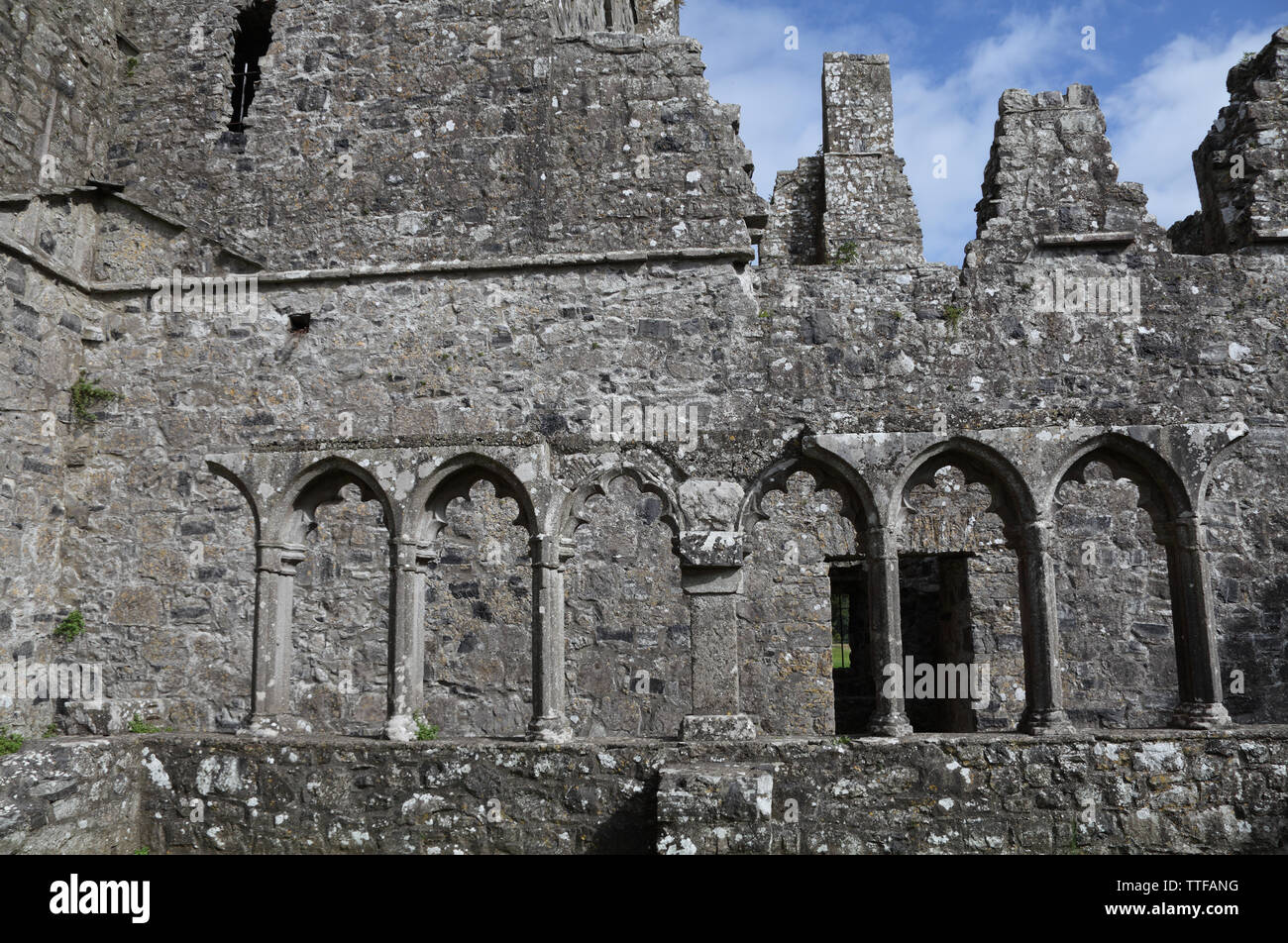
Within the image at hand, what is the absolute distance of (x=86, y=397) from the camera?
7754 mm

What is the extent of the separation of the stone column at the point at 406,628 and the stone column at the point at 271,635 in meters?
0.58

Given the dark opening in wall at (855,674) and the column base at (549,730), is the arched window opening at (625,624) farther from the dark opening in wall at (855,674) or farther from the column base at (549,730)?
the dark opening in wall at (855,674)

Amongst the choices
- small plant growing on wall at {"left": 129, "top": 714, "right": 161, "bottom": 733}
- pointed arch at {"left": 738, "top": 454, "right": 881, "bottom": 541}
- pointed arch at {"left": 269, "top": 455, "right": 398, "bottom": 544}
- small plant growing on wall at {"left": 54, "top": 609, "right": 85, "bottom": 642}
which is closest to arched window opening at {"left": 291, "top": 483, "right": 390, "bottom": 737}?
small plant growing on wall at {"left": 129, "top": 714, "right": 161, "bottom": 733}

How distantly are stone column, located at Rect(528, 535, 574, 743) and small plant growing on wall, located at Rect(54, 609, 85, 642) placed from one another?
4.64 m

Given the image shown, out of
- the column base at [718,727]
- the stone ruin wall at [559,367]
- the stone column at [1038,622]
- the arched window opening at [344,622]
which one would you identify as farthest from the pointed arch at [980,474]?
the arched window opening at [344,622]

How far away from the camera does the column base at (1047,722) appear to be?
444 cm

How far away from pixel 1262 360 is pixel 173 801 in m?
7.78

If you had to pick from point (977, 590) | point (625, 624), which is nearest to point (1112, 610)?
point (977, 590)

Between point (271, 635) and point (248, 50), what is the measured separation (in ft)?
22.3

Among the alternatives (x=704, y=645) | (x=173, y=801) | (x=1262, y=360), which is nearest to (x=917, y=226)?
(x=1262, y=360)

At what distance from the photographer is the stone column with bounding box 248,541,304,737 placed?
4.96 meters

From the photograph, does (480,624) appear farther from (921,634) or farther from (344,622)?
(921,634)

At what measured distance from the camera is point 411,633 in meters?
4.96
